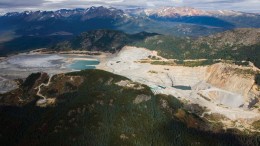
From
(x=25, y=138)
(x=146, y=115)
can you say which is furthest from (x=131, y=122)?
(x=25, y=138)

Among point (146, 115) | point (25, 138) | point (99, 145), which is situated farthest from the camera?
point (146, 115)

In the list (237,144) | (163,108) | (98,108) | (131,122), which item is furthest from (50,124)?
(237,144)

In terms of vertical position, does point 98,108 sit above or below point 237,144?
above

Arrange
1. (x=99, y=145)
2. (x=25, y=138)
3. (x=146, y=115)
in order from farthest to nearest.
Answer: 1. (x=146, y=115)
2. (x=25, y=138)
3. (x=99, y=145)

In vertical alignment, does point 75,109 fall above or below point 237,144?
above

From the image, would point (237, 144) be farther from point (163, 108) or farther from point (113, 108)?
point (113, 108)

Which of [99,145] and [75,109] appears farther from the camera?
[75,109]

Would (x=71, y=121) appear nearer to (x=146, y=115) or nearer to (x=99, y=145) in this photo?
(x=99, y=145)
